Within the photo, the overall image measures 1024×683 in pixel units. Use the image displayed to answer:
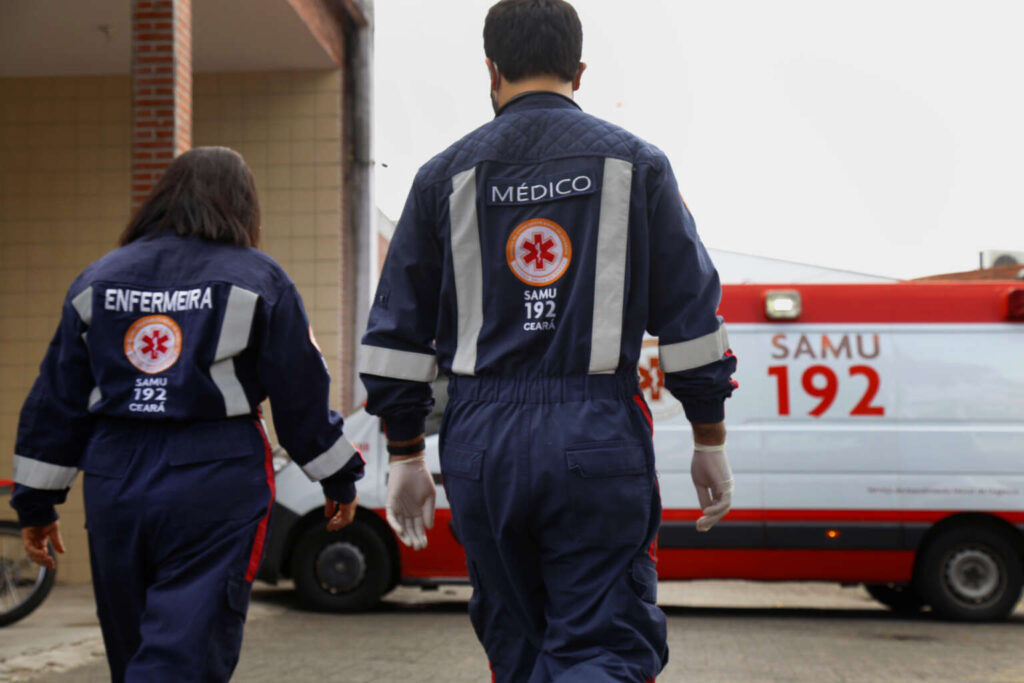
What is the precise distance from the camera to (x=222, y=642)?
3223 millimetres

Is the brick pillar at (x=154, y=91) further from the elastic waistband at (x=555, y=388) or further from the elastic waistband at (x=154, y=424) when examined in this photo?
the elastic waistband at (x=555, y=388)

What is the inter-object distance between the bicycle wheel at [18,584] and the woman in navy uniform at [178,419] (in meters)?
5.04

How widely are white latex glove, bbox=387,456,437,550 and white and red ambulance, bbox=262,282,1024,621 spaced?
6539 millimetres

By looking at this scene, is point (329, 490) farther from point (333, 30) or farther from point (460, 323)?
point (333, 30)

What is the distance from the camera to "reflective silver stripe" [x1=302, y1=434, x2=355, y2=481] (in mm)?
3621

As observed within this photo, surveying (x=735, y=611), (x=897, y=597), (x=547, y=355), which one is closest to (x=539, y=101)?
(x=547, y=355)

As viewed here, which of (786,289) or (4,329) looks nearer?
(786,289)

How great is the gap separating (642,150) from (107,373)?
143cm

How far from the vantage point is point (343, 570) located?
9484 mm

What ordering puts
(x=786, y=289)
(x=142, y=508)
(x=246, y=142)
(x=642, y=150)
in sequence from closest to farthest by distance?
(x=642, y=150) < (x=142, y=508) < (x=786, y=289) < (x=246, y=142)

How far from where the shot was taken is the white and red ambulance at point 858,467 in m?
9.66

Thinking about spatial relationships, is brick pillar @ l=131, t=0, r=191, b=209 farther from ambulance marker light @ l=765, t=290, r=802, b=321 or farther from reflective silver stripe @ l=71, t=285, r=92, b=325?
reflective silver stripe @ l=71, t=285, r=92, b=325

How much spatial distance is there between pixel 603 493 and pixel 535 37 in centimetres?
106

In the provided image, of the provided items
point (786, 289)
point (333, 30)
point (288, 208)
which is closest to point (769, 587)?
point (786, 289)
